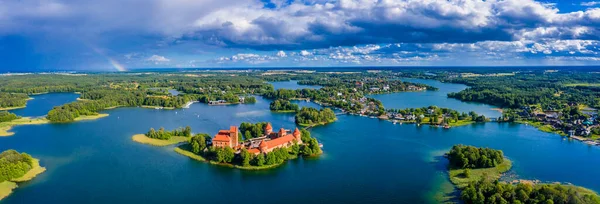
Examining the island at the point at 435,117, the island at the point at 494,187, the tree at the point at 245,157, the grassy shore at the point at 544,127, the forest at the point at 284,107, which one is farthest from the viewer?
the forest at the point at 284,107

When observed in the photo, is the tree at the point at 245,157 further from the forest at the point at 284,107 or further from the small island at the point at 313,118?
the forest at the point at 284,107

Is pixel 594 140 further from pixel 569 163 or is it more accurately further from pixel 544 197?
pixel 544 197

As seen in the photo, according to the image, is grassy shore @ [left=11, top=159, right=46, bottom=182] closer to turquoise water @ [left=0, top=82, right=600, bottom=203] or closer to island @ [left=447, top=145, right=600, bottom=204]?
turquoise water @ [left=0, top=82, right=600, bottom=203]

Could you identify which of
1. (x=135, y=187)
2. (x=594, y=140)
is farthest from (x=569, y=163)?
(x=135, y=187)

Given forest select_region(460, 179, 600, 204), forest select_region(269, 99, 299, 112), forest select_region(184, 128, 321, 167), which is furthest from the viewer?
forest select_region(269, 99, 299, 112)

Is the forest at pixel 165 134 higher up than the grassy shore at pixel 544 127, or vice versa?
the forest at pixel 165 134

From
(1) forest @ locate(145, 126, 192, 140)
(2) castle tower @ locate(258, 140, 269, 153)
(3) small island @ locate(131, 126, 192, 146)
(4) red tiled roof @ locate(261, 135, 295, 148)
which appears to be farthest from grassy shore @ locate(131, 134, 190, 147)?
(4) red tiled roof @ locate(261, 135, 295, 148)

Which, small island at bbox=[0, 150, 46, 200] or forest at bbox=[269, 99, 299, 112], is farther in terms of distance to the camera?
forest at bbox=[269, 99, 299, 112]

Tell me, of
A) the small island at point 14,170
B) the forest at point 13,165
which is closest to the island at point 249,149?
the small island at point 14,170
